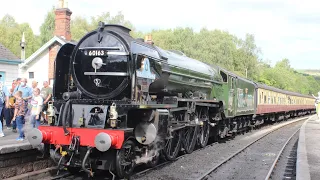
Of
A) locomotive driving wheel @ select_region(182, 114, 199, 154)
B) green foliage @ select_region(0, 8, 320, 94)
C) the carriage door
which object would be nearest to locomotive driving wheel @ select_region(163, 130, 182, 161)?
locomotive driving wheel @ select_region(182, 114, 199, 154)

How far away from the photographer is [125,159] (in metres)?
6.52

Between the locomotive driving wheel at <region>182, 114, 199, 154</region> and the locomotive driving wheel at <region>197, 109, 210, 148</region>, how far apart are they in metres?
0.42

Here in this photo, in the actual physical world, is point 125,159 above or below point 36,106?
below

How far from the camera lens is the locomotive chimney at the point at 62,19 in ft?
59.1

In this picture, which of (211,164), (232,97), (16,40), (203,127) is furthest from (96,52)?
(16,40)

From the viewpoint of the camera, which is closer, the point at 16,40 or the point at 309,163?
the point at 309,163

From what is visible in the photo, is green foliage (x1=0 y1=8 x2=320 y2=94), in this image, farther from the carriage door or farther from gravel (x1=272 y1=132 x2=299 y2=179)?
gravel (x1=272 y1=132 x2=299 y2=179)

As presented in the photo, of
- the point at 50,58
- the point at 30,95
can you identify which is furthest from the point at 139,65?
the point at 50,58

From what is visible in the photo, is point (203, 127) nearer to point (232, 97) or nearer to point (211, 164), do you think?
point (211, 164)

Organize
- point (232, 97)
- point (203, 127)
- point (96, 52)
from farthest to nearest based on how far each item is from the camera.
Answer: point (232, 97), point (203, 127), point (96, 52)

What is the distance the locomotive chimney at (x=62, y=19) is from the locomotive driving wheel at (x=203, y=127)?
34.9 ft

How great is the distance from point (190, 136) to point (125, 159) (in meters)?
3.90

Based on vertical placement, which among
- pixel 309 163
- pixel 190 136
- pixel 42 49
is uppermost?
pixel 42 49

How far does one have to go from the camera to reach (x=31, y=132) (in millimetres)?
6336
